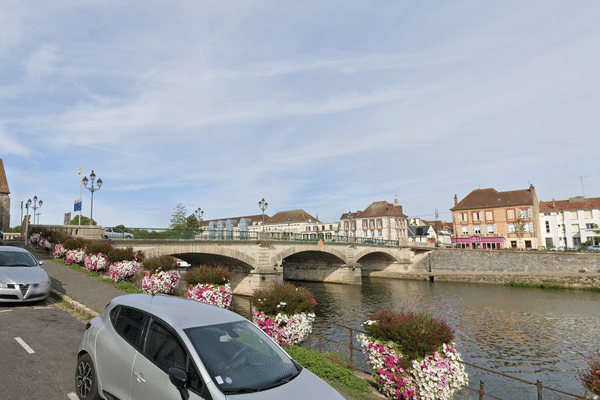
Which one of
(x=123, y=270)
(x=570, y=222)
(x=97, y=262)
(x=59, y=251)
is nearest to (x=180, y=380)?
(x=123, y=270)

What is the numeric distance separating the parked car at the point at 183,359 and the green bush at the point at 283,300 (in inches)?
153

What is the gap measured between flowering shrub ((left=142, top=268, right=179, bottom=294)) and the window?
8.22 meters

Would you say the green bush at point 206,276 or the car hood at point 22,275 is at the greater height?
the car hood at point 22,275

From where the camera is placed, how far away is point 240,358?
3.97 metres

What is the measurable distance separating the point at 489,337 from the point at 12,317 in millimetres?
19692

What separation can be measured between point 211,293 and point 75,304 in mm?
4302

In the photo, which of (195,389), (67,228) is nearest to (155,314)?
(195,389)

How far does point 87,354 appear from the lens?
496 centimetres

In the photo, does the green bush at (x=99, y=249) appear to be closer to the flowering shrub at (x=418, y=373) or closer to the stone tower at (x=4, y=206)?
the flowering shrub at (x=418, y=373)

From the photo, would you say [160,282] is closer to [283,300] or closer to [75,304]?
[75,304]

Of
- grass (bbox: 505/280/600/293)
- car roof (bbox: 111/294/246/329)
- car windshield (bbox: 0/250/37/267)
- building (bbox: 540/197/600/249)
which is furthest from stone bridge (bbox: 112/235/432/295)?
building (bbox: 540/197/600/249)

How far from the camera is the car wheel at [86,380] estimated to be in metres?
4.67

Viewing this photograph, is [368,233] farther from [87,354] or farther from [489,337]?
[87,354]

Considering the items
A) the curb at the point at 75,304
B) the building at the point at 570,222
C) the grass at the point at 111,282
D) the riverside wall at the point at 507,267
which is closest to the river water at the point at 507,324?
the riverside wall at the point at 507,267
